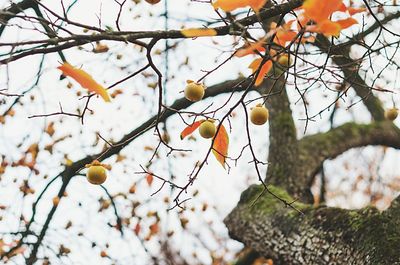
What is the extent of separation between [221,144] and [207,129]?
6cm

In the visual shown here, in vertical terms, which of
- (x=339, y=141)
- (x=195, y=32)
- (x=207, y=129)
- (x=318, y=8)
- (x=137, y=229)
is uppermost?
(x=137, y=229)

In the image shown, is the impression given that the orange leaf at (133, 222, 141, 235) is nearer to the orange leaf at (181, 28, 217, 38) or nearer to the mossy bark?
the mossy bark

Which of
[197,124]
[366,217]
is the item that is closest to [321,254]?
[366,217]

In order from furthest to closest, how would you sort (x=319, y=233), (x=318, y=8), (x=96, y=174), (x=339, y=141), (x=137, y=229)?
(x=137, y=229), (x=339, y=141), (x=319, y=233), (x=96, y=174), (x=318, y=8)

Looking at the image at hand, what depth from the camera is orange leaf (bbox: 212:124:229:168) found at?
1.41 meters

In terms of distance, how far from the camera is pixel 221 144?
4.66ft

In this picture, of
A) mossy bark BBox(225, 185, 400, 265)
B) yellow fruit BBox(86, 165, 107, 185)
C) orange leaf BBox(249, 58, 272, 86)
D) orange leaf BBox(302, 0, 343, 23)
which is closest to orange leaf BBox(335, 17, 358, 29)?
orange leaf BBox(249, 58, 272, 86)

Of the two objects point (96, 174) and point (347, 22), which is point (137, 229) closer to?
point (96, 174)

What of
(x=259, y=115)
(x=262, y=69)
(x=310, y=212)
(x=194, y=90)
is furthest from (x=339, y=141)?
(x=194, y=90)

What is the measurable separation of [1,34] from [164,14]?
1074 mm

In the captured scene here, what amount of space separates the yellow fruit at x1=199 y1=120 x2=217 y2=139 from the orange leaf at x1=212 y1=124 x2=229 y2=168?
2 centimetres

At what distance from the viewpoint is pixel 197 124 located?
145 cm

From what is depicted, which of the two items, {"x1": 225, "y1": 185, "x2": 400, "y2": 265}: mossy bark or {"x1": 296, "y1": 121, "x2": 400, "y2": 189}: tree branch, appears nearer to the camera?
{"x1": 225, "y1": 185, "x2": 400, "y2": 265}: mossy bark

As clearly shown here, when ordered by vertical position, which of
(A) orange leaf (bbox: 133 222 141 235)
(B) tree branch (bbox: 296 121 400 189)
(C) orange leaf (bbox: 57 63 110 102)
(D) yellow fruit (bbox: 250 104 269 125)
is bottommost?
(C) orange leaf (bbox: 57 63 110 102)
